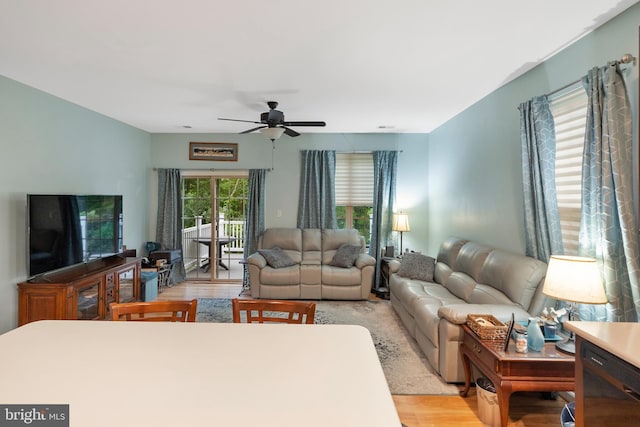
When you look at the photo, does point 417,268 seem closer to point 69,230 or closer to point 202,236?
point 202,236

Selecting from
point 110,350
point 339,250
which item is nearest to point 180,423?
point 110,350

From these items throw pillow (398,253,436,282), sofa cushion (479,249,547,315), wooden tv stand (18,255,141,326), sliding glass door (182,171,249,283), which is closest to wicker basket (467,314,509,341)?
sofa cushion (479,249,547,315)

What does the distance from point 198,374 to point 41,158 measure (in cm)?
402

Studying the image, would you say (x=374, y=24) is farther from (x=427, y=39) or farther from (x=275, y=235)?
(x=275, y=235)

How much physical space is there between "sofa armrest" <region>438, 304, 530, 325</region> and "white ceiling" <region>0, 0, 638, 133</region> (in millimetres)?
2095

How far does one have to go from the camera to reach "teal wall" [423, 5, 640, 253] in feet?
7.62

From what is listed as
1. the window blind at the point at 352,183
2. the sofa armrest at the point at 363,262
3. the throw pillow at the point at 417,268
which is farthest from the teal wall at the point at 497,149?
the sofa armrest at the point at 363,262

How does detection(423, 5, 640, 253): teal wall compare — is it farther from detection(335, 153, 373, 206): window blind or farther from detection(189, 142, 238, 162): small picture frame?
detection(189, 142, 238, 162): small picture frame

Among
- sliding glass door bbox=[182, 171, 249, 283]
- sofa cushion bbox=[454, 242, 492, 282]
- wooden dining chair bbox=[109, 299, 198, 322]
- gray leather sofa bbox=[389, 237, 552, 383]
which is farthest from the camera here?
sliding glass door bbox=[182, 171, 249, 283]

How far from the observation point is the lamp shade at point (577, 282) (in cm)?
203

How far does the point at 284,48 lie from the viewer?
2703 millimetres

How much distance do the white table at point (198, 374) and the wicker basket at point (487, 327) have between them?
4.57 feet

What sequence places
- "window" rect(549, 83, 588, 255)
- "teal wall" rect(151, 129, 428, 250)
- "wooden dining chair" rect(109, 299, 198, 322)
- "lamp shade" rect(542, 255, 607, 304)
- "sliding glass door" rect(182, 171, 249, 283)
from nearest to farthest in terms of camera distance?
"wooden dining chair" rect(109, 299, 198, 322)
"lamp shade" rect(542, 255, 607, 304)
"window" rect(549, 83, 588, 255)
"teal wall" rect(151, 129, 428, 250)
"sliding glass door" rect(182, 171, 249, 283)

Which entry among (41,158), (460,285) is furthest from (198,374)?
(41,158)
